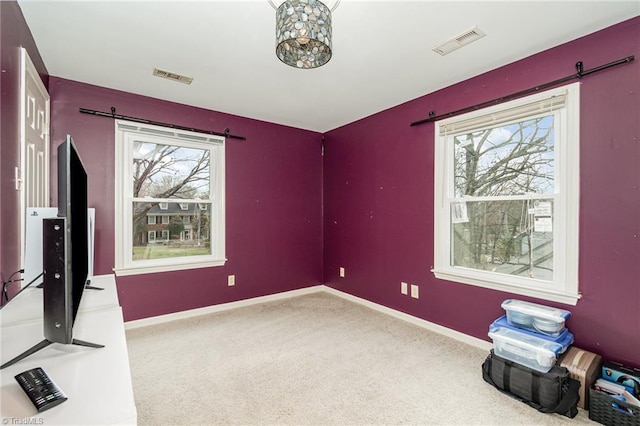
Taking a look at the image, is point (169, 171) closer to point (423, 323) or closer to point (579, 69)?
point (423, 323)

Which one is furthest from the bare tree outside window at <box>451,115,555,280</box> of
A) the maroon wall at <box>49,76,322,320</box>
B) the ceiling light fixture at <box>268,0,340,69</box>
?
the maroon wall at <box>49,76,322,320</box>

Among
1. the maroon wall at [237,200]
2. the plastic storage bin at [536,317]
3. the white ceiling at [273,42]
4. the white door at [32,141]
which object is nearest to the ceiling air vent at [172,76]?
the white ceiling at [273,42]

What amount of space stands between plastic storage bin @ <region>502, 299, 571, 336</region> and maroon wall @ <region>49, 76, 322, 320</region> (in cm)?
270

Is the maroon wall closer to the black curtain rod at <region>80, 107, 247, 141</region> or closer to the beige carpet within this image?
the black curtain rod at <region>80, 107, 247, 141</region>

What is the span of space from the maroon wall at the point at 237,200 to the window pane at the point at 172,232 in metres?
0.23

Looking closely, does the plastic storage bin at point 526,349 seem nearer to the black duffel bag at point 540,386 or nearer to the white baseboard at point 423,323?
the black duffel bag at point 540,386

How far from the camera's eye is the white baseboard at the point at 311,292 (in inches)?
110

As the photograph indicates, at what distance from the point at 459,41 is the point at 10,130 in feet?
9.27

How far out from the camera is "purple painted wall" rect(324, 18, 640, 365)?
1.93 meters

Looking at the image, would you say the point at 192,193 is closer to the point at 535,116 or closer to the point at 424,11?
the point at 424,11

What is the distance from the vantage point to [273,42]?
2166 mm

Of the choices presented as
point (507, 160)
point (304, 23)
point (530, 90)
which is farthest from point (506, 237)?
point (304, 23)

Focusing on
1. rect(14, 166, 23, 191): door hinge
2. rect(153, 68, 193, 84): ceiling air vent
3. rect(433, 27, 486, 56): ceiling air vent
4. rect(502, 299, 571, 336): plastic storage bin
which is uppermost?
rect(433, 27, 486, 56): ceiling air vent

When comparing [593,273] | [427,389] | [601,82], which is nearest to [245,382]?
[427,389]
